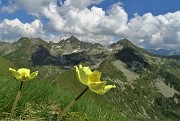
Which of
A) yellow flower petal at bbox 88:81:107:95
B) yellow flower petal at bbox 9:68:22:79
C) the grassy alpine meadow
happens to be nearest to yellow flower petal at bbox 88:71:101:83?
yellow flower petal at bbox 88:81:107:95

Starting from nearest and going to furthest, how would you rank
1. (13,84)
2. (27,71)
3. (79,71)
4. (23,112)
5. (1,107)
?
(79,71)
(27,71)
(1,107)
(23,112)
(13,84)

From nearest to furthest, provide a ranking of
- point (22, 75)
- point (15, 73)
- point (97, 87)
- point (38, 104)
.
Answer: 1. point (97, 87)
2. point (15, 73)
3. point (22, 75)
4. point (38, 104)

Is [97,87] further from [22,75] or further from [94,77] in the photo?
[22,75]

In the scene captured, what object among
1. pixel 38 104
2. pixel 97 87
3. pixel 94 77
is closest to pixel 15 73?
pixel 94 77

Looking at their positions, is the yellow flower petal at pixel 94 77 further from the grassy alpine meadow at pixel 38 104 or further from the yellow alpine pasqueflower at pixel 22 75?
the grassy alpine meadow at pixel 38 104

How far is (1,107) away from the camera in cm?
714

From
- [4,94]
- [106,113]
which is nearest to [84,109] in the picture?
[106,113]

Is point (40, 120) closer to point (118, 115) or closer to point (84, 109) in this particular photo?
point (84, 109)

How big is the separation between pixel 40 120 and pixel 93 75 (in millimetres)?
3224

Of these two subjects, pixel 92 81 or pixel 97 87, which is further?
pixel 92 81

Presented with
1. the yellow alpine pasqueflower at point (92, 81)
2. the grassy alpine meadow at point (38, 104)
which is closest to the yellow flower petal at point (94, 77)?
the yellow alpine pasqueflower at point (92, 81)

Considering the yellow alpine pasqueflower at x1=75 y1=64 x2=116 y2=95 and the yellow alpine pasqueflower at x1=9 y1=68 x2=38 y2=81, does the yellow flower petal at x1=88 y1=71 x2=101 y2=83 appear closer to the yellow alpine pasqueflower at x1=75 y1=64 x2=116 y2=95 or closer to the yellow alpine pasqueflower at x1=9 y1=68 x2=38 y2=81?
the yellow alpine pasqueflower at x1=75 y1=64 x2=116 y2=95

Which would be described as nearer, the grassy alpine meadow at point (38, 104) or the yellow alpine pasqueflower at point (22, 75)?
the yellow alpine pasqueflower at point (22, 75)

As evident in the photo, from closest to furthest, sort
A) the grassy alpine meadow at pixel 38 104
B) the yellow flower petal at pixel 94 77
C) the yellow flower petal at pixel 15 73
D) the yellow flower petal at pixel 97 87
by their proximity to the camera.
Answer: the yellow flower petal at pixel 97 87 → the yellow flower petal at pixel 94 77 → the yellow flower petal at pixel 15 73 → the grassy alpine meadow at pixel 38 104
